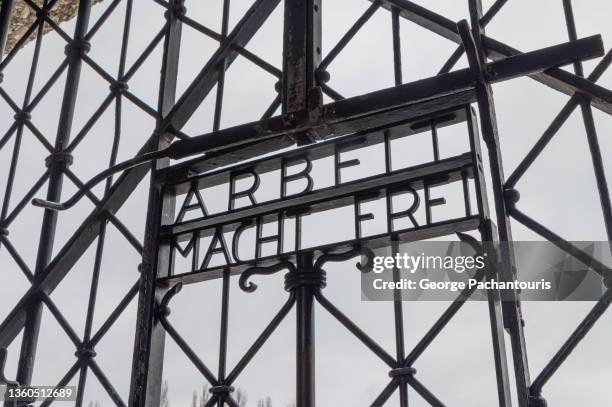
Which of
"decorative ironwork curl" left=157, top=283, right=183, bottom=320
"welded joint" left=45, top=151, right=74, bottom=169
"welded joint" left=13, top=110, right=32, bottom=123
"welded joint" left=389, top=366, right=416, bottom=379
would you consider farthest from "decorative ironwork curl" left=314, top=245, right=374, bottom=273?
"welded joint" left=13, top=110, right=32, bottom=123

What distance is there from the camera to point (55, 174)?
2.73m

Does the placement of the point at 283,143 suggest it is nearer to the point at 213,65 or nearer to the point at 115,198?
the point at 213,65

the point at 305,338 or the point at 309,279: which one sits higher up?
the point at 309,279

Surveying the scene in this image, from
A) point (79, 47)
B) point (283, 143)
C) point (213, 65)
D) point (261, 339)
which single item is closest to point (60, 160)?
point (79, 47)

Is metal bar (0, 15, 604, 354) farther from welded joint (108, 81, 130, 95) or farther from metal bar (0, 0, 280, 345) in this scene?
welded joint (108, 81, 130, 95)

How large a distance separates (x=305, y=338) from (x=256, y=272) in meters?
0.29

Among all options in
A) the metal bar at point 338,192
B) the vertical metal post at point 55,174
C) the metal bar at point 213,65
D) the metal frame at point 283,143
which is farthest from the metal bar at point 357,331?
the vertical metal post at point 55,174

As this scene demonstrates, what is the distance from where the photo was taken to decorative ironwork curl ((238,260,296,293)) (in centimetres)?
204

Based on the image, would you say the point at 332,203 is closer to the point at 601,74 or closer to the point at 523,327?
the point at 523,327

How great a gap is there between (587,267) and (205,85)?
4.93 feet

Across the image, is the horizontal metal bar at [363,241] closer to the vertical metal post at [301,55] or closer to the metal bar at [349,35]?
the vertical metal post at [301,55]

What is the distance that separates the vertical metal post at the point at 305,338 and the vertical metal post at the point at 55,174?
113 cm

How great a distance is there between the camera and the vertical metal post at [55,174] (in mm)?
2441

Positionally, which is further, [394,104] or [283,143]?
[283,143]
